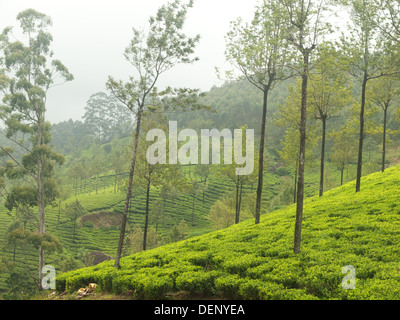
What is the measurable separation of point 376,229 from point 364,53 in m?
13.9

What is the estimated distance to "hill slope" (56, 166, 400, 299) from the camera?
31.2 feet

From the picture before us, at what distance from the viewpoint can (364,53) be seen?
2166 cm

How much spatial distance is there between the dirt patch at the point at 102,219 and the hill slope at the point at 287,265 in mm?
50742

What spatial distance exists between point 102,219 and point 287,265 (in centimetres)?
6187

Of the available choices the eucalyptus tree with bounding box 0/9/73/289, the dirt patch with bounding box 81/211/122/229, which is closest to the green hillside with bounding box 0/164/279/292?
the dirt patch with bounding box 81/211/122/229

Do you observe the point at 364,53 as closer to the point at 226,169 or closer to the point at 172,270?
the point at 226,169

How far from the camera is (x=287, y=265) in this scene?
11328mm

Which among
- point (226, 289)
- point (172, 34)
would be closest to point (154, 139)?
point (172, 34)

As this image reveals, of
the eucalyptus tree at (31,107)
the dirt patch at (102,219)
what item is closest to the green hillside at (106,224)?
the dirt patch at (102,219)

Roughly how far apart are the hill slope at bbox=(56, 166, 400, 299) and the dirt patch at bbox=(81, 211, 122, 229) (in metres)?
50.7
